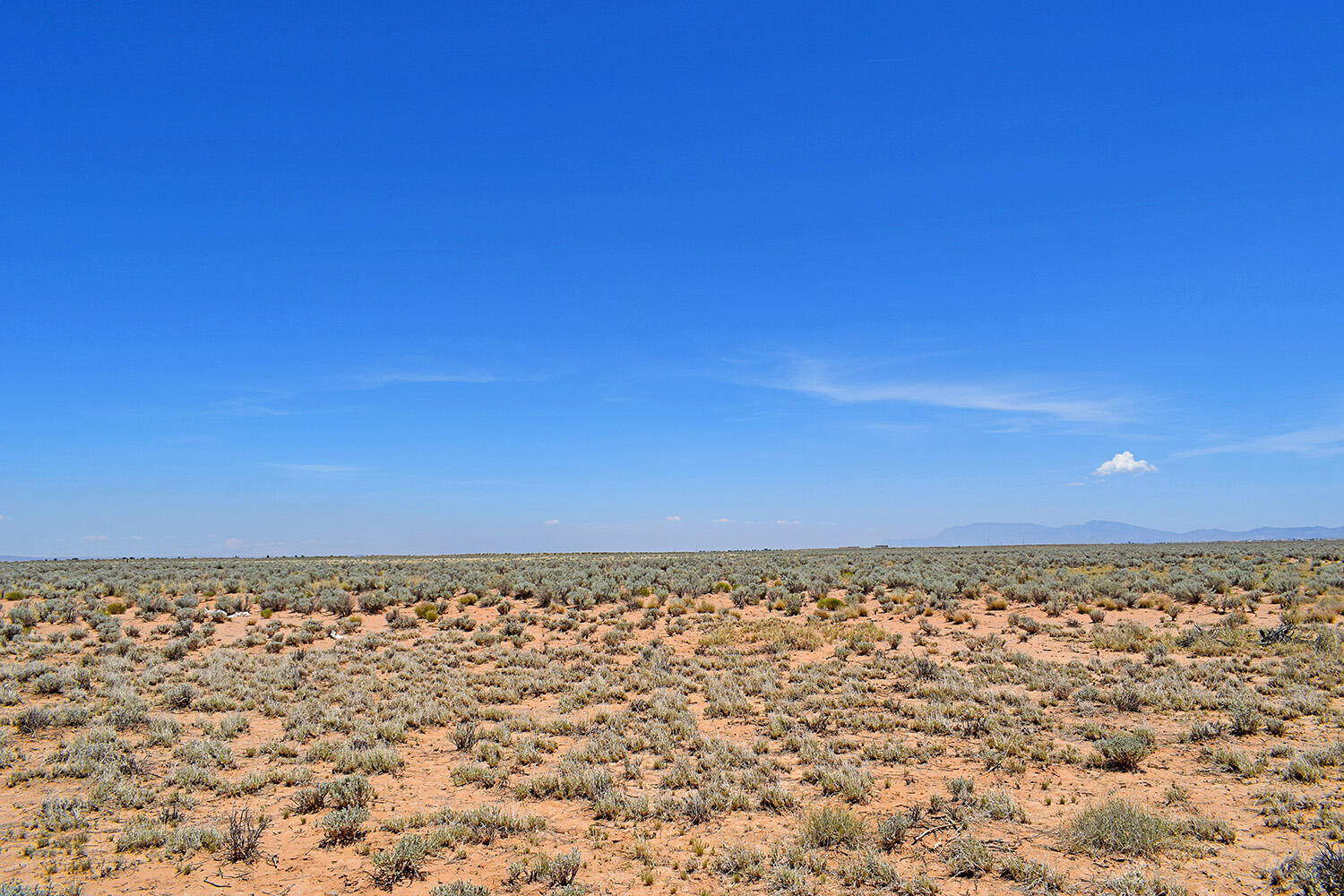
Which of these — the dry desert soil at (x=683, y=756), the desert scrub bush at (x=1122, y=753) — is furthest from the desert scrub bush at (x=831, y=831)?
the desert scrub bush at (x=1122, y=753)

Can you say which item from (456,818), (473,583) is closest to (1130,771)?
(456,818)

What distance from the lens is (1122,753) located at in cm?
850

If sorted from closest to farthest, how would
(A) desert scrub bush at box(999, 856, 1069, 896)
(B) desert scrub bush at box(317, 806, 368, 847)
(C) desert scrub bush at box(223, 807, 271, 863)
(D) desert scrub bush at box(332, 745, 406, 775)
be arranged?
1. (A) desert scrub bush at box(999, 856, 1069, 896)
2. (C) desert scrub bush at box(223, 807, 271, 863)
3. (B) desert scrub bush at box(317, 806, 368, 847)
4. (D) desert scrub bush at box(332, 745, 406, 775)

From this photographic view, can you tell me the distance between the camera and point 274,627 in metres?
19.8

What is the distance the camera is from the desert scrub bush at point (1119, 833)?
627 centimetres

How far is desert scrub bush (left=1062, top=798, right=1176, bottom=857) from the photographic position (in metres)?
6.27

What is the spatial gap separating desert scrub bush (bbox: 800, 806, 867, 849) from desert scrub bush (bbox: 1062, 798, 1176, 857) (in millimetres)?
2059

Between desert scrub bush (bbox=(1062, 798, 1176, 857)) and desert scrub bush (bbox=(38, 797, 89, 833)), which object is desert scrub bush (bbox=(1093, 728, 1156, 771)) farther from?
desert scrub bush (bbox=(38, 797, 89, 833))

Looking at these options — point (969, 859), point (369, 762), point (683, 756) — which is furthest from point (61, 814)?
point (969, 859)

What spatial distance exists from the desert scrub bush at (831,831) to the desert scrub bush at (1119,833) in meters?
2.06

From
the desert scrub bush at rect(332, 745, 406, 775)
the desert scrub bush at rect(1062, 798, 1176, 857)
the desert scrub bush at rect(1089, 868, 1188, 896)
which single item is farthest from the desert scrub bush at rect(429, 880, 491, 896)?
the desert scrub bush at rect(1062, 798, 1176, 857)

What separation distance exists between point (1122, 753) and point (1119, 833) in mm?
2622

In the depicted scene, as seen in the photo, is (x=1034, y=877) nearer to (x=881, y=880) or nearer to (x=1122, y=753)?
(x=881, y=880)

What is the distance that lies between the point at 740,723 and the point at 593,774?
3.53 m
